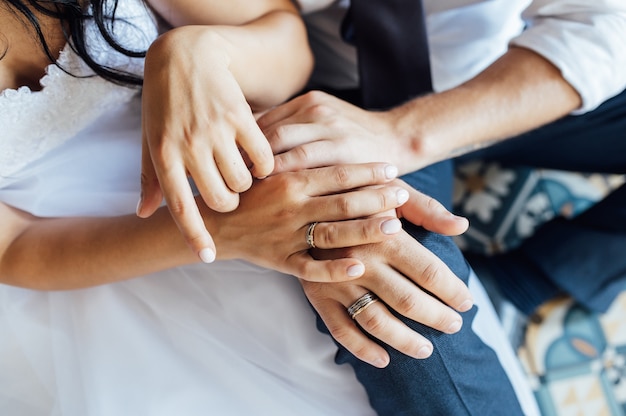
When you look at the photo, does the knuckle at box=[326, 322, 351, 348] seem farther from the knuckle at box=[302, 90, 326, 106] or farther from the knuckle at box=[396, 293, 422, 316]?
the knuckle at box=[302, 90, 326, 106]

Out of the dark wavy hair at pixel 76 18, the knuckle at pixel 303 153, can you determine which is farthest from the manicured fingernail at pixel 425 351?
the dark wavy hair at pixel 76 18

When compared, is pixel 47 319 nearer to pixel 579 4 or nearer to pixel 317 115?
pixel 317 115

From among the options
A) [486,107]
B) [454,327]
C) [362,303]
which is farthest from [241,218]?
[486,107]

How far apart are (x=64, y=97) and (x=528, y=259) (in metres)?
0.93

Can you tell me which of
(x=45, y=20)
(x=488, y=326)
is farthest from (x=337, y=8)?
(x=488, y=326)

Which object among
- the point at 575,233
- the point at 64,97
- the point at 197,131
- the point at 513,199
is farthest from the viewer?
the point at 513,199

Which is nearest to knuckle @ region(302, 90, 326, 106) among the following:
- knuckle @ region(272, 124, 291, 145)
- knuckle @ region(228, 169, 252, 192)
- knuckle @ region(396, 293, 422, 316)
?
knuckle @ region(272, 124, 291, 145)

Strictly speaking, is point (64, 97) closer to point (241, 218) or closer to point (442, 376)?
point (241, 218)

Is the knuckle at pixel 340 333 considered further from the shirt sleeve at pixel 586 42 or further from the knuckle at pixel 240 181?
the shirt sleeve at pixel 586 42

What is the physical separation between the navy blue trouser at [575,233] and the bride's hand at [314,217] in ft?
1.57

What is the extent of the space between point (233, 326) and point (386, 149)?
0.31 meters

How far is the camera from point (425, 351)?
2.28 ft

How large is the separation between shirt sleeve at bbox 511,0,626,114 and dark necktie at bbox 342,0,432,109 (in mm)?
152

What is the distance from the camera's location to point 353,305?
718mm
